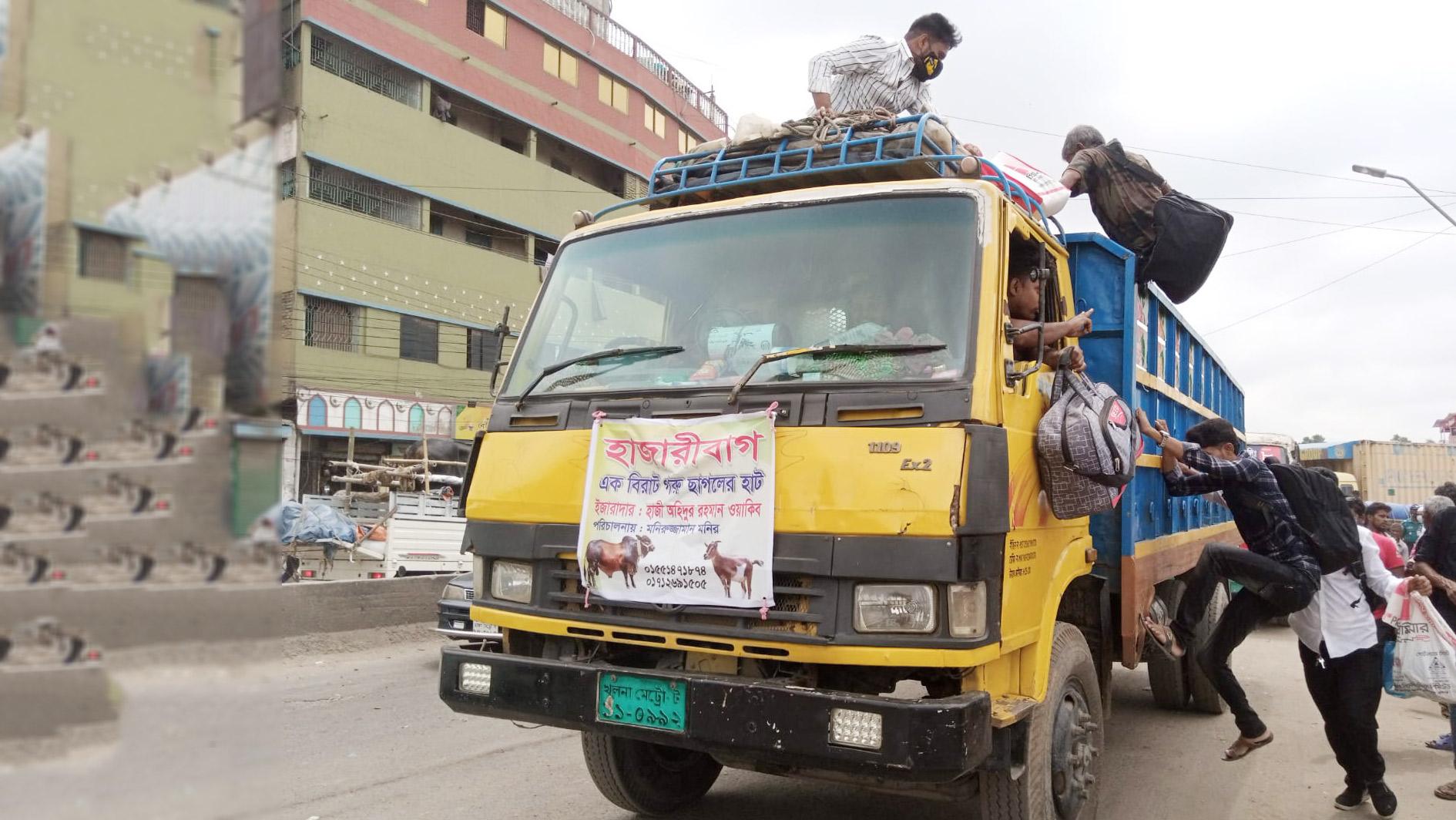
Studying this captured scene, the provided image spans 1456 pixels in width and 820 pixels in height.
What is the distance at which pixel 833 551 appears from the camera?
9.19 ft

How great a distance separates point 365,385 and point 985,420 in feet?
75.7

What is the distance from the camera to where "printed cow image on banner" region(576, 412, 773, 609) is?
2932 mm

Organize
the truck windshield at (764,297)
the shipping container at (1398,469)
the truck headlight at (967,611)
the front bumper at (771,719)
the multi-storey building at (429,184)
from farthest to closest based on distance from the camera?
the shipping container at (1398,469)
the multi-storey building at (429,184)
the truck windshield at (764,297)
the truck headlight at (967,611)
the front bumper at (771,719)

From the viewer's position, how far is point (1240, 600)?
4605mm

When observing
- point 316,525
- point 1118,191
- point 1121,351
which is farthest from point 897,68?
point 316,525

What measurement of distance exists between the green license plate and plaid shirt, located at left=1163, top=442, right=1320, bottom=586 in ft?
9.96

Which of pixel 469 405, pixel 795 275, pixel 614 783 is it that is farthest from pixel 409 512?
pixel 469 405

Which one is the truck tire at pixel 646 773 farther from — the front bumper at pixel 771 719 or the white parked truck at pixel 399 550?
the white parked truck at pixel 399 550

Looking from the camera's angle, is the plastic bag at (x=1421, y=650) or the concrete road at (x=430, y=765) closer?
the concrete road at (x=430, y=765)

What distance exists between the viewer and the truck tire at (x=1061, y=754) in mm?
2988

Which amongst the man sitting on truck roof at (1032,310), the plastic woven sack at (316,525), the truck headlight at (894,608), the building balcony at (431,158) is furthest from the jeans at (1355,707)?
the building balcony at (431,158)

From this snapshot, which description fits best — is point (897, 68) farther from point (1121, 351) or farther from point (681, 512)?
point (681, 512)

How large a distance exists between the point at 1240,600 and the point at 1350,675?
0.56m

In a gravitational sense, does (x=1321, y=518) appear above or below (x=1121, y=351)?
below
